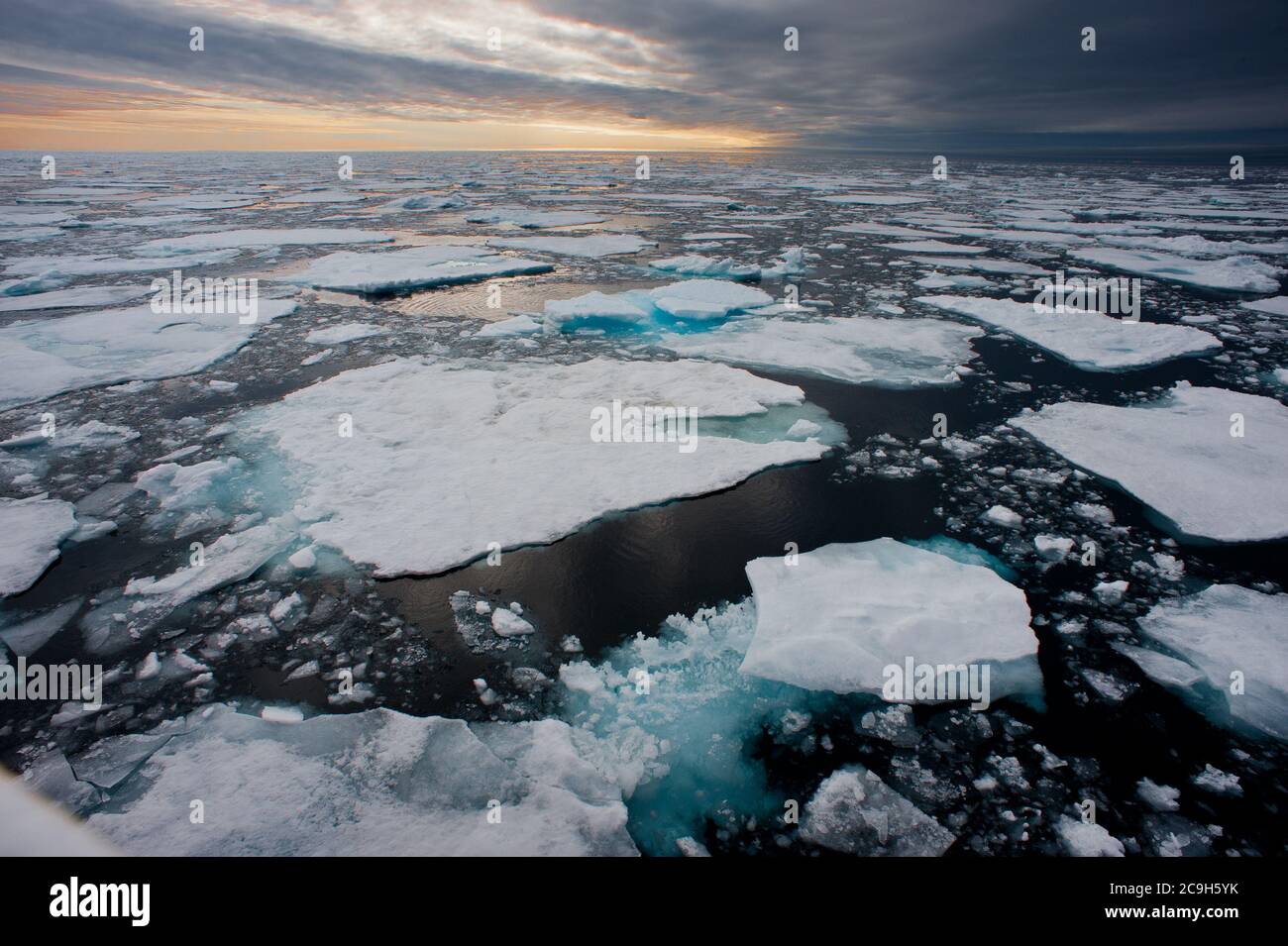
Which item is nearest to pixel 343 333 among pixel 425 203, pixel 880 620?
pixel 880 620

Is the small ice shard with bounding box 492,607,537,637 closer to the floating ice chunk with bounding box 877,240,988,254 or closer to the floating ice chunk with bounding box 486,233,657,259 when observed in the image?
the floating ice chunk with bounding box 486,233,657,259

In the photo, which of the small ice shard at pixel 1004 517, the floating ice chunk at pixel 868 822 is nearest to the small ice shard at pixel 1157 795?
the floating ice chunk at pixel 868 822

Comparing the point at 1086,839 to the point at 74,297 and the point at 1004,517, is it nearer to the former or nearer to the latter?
the point at 1004,517

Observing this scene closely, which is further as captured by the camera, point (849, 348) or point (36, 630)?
point (849, 348)

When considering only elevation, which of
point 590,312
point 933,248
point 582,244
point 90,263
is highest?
point 582,244
